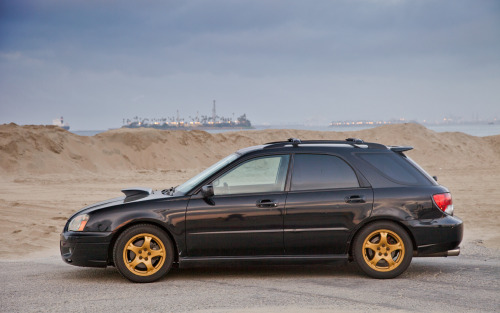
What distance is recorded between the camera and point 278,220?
6.83m

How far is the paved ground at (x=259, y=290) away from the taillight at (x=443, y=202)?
81cm

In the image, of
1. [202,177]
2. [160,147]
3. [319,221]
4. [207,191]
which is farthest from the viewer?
[160,147]

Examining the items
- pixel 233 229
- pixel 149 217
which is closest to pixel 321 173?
pixel 233 229

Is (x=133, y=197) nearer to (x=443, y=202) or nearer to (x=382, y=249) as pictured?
(x=382, y=249)

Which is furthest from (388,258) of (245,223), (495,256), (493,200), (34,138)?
(34,138)

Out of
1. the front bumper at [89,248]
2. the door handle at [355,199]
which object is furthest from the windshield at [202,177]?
the door handle at [355,199]

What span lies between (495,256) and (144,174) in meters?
21.4

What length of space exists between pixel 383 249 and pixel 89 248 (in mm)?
3362

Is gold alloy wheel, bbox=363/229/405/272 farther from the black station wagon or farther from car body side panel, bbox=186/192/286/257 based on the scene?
car body side panel, bbox=186/192/286/257

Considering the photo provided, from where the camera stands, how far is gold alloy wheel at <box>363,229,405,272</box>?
6906mm

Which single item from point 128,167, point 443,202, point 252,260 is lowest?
point 252,260

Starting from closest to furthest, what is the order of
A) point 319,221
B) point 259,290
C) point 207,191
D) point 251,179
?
point 259,290 < point 207,191 < point 319,221 < point 251,179

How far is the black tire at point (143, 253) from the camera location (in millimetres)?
6742

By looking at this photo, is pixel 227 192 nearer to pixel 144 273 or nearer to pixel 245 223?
pixel 245 223
